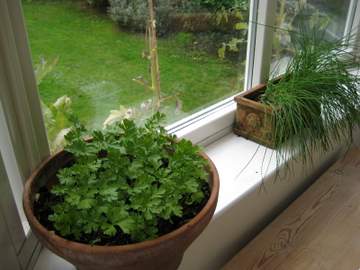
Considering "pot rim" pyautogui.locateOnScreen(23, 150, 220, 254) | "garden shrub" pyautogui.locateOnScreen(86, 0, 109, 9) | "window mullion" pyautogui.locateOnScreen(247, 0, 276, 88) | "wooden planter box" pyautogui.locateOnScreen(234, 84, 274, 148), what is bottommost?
"wooden planter box" pyautogui.locateOnScreen(234, 84, 274, 148)

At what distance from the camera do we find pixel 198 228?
0.60 metres

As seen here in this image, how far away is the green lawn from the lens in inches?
28.5

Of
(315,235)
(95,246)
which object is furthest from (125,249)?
(315,235)

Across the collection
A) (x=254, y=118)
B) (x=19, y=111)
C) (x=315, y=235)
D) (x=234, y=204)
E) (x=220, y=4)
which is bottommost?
(x=315, y=235)

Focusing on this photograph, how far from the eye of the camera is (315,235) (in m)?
1.04

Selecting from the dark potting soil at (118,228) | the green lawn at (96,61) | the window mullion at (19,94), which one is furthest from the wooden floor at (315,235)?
the window mullion at (19,94)

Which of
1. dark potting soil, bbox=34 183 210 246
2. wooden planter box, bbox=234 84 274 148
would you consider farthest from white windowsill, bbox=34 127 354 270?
dark potting soil, bbox=34 183 210 246

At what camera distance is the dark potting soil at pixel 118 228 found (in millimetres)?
597

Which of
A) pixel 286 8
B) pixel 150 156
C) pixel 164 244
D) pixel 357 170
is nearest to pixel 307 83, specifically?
pixel 286 8

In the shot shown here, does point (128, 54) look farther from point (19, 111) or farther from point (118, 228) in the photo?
point (118, 228)

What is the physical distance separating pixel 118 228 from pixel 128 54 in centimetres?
45

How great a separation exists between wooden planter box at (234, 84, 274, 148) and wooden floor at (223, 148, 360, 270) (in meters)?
0.24

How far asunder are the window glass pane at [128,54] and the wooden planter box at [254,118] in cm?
9

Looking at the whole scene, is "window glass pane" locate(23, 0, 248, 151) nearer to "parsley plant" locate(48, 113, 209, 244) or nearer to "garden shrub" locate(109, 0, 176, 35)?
"garden shrub" locate(109, 0, 176, 35)
